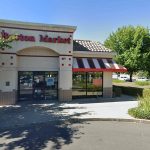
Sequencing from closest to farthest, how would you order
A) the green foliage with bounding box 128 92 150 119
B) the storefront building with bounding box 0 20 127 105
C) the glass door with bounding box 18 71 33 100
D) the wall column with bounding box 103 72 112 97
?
1. the green foliage with bounding box 128 92 150 119
2. the storefront building with bounding box 0 20 127 105
3. the glass door with bounding box 18 71 33 100
4. the wall column with bounding box 103 72 112 97

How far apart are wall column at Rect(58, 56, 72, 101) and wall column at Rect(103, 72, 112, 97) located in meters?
3.65

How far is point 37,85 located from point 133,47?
21720 mm

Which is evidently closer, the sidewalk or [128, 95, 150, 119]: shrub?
[128, 95, 150, 119]: shrub

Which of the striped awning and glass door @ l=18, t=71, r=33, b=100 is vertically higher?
the striped awning

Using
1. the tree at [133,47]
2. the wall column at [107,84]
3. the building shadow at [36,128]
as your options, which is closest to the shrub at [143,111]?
the building shadow at [36,128]

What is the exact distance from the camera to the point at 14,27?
57.3ft

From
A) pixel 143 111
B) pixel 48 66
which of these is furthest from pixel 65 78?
pixel 143 111

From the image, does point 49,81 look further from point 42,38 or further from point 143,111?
point 143,111

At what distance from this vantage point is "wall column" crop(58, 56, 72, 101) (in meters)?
18.9

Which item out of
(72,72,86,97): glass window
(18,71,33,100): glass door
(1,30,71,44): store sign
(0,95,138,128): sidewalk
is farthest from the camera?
(72,72,86,97): glass window

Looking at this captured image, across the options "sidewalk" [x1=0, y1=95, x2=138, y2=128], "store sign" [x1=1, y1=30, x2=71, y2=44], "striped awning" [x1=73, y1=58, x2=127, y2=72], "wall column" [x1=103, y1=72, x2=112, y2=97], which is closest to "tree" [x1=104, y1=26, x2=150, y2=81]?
"wall column" [x1=103, y1=72, x2=112, y2=97]

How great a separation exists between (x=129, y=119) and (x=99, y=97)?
862cm

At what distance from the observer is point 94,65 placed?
1983cm

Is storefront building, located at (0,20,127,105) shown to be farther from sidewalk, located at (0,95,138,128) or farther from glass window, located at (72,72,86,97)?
sidewalk, located at (0,95,138,128)
